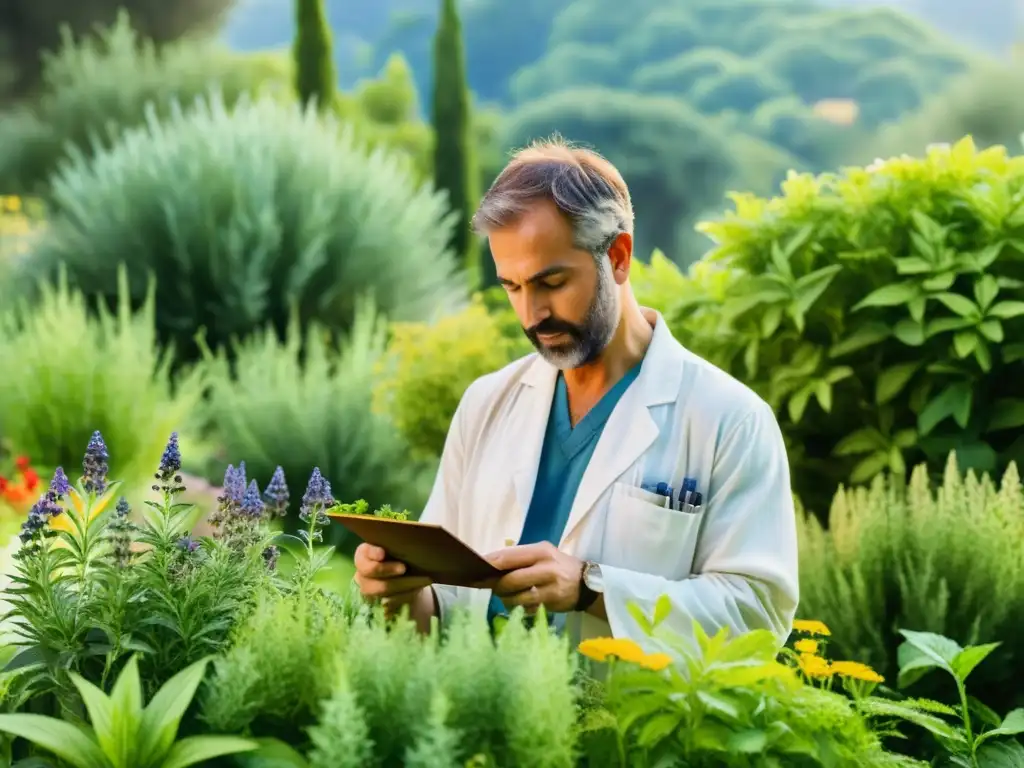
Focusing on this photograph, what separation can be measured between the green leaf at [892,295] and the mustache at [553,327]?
2.48 m

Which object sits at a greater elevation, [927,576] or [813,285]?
[813,285]

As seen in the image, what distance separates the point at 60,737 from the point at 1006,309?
3856 millimetres

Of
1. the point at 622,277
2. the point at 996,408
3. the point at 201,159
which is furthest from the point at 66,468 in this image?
the point at 622,277

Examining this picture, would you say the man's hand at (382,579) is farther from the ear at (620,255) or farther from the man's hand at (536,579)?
the ear at (620,255)

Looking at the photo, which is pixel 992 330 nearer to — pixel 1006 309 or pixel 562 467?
pixel 1006 309

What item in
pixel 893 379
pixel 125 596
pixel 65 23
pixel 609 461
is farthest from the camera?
pixel 65 23

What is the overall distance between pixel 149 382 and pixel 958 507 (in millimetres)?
5617

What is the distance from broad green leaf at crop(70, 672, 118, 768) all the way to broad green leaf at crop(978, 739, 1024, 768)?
79.4 inches

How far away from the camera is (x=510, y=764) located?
1.54 meters

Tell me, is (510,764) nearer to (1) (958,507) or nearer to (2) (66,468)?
(1) (958,507)

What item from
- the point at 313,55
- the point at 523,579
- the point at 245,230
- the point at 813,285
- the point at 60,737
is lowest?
the point at 60,737

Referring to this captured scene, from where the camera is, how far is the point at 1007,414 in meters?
4.76

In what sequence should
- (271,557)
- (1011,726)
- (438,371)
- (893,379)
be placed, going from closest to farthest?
(271,557)
(1011,726)
(893,379)
(438,371)

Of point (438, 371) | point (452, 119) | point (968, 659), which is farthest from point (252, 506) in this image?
point (452, 119)
